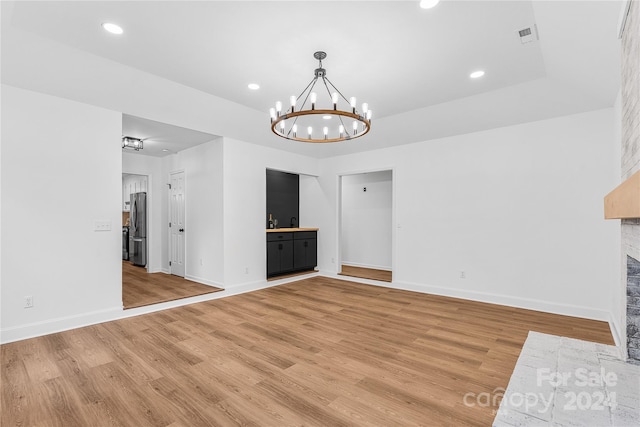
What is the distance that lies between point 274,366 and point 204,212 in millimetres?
3682

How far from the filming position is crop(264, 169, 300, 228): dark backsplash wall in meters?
6.89

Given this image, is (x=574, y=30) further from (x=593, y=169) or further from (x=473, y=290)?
(x=473, y=290)

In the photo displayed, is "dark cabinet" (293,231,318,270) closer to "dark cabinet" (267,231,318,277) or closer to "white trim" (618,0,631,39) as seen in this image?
"dark cabinet" (267,231,318,277)

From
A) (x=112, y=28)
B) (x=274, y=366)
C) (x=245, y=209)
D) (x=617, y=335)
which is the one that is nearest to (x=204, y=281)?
(x=245, y=209)

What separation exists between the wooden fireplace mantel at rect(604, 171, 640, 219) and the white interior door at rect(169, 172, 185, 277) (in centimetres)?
633

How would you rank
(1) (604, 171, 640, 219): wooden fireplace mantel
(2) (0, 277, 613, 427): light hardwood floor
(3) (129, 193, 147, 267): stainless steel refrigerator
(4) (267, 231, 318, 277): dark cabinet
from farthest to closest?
(3) (129, 193, 147, 267): stainless steel refrigerator, (4) (267, 231, 318, 277): dark cabinet, (2) (0, 277, 613, 427): light hardwood floor, (1) (604, 171, 640, 219): wooden fireplace mantel

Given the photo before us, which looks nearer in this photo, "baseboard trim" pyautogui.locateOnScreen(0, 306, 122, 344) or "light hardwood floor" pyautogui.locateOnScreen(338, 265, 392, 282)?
"baseboard trim" pyautogui.locateOnScreen(0, 306, 122, 344)

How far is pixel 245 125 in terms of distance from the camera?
16.4 ft

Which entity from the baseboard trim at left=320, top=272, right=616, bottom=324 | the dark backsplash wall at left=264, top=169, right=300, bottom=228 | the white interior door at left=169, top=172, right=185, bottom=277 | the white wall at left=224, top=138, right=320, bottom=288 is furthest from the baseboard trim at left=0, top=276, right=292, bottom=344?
the baseboard trim at left=320, top=272, right=616, bottom=324

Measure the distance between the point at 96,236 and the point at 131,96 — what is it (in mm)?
1817

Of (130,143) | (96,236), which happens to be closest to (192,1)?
(96,236)

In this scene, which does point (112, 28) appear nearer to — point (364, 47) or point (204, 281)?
point (364, 47)

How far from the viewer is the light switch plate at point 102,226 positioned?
377cm

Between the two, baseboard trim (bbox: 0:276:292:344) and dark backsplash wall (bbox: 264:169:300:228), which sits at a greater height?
dark backsplash wall (bbox: 264:169:300:228)
